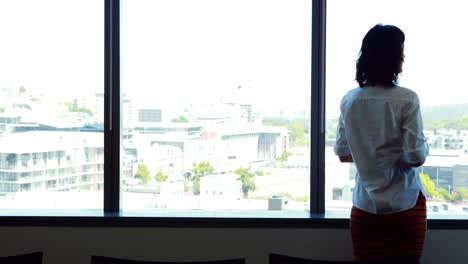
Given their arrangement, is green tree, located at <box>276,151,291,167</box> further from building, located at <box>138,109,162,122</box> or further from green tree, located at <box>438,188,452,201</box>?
green tree, located at <box>438,188,452,201</box>

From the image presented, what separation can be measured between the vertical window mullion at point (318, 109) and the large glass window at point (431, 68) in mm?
44

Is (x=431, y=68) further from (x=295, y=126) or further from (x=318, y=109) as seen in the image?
(x=295, y=126)

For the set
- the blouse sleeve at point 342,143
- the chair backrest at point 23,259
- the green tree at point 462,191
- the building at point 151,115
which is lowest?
the chair backrest at point 23,259

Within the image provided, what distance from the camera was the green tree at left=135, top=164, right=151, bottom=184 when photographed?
3.37m

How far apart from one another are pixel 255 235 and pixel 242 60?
97cm

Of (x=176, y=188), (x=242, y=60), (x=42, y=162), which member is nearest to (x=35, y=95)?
(x=42, y=162)

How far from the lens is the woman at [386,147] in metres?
2.48

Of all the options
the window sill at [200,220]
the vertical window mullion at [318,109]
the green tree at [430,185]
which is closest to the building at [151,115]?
the window sill at [200,220]

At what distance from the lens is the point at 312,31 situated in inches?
130

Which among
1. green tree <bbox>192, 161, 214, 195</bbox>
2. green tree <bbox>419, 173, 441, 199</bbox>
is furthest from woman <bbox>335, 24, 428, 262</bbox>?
green tree <bbox>192, 161, 214, 195</bbox>

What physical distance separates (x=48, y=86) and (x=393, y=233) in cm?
201

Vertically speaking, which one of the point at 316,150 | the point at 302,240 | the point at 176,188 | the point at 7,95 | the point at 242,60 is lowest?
the point at 302,240

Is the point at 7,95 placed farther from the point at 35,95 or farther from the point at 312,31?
the point at 312,31

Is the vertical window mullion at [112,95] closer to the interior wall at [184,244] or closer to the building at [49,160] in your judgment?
the building at [49,160]
